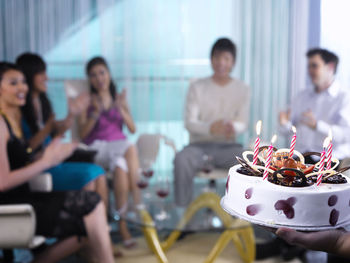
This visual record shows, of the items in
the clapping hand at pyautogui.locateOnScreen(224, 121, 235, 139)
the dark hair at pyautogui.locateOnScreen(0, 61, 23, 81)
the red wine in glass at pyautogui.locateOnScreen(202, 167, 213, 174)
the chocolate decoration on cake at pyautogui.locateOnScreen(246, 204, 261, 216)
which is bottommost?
the red wine in glass at pyautogui.locateOnScreen(202, 167, 213, 174)

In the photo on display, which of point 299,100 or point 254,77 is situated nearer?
point 299,100

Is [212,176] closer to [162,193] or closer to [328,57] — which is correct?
[162,193]

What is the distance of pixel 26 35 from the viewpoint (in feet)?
11.9

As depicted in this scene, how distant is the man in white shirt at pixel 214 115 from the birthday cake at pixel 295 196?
1543mm

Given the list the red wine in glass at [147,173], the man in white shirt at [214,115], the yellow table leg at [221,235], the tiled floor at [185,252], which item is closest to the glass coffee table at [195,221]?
the yellow table leg at [221,235]

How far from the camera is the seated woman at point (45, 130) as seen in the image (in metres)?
2.28

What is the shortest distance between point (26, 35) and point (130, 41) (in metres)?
0.96

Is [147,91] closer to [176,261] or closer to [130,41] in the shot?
[130,41]

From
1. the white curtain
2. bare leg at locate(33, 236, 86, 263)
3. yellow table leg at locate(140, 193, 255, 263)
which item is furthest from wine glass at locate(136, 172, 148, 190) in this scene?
the white curtain

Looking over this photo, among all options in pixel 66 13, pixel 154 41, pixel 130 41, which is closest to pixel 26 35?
pixel 66 13

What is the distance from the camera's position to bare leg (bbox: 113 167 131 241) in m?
2.20

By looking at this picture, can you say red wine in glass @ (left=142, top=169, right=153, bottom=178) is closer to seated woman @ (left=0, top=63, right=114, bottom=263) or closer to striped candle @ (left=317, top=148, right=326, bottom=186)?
seated woman @ (left=0, top=63, right=114, bottom=263)

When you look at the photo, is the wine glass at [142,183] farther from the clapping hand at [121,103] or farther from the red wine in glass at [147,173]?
the clapping hand at [121,103]

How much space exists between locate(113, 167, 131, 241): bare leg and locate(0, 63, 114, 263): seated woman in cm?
33
